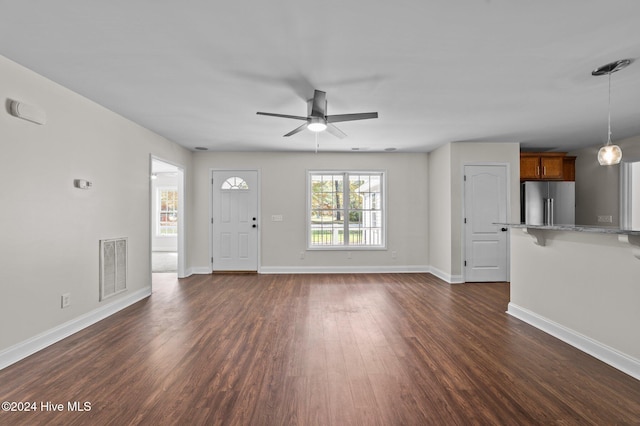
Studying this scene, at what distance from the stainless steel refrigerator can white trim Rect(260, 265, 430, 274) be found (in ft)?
6.92

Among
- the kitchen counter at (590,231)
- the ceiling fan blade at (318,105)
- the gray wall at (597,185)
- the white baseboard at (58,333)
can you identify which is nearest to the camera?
the kitchen counter at (590,231)

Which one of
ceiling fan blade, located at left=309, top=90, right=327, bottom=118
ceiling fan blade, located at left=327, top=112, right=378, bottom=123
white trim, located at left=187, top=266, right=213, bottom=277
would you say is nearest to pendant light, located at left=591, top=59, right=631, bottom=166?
ceiling fan blade, located at left=327, top=112, right=378, bottom=123

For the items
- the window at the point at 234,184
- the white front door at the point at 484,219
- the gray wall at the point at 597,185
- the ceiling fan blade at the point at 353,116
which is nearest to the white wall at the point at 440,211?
the white front door at the point at 484,219

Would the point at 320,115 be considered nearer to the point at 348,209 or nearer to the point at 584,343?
the point at 584,343

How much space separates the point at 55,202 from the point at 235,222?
3349mm

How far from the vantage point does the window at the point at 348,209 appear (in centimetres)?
632

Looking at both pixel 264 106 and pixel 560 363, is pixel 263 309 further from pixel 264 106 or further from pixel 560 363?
pixel 560 363

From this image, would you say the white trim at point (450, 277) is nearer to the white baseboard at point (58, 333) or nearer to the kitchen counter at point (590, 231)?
the kitchen counter at point (590, 231)

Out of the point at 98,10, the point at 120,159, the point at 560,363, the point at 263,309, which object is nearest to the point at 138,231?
the point at 120,159

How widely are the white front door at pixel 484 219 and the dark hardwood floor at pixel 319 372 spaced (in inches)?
65.2

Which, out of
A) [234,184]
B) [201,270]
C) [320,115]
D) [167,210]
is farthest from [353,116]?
[167,210]

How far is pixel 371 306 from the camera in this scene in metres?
3.98

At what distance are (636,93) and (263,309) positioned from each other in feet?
15.4

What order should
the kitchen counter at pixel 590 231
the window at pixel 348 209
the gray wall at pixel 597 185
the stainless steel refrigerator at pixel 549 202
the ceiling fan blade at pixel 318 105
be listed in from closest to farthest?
the kitchen counter at pixel 590 231
the ceiling fan blade at pixel 318 105
the gray wall at pixel 597 185
the stainless steel refrigerator at pixel 549 202
the window at pixel 348 209
